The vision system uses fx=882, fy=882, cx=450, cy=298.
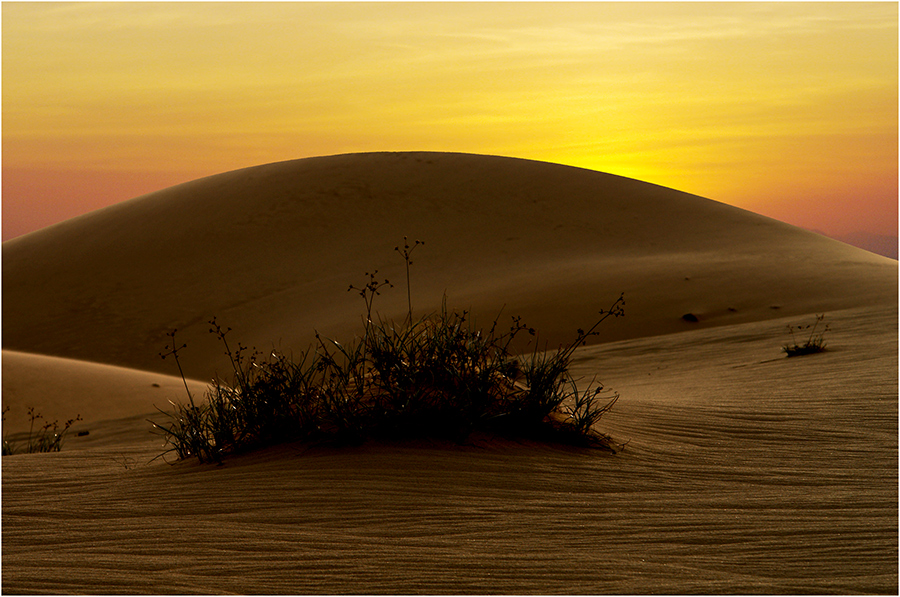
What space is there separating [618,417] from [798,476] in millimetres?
1975

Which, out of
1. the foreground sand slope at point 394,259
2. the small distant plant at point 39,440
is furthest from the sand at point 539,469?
the small distant plant at point 39,440

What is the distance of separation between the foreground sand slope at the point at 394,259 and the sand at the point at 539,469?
0.65 feet

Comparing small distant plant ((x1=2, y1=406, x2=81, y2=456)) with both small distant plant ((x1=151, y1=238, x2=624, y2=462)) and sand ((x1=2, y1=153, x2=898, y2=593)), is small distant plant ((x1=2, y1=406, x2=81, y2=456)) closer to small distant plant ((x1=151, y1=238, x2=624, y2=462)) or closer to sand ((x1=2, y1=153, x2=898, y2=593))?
sand ((x1=2, y1=153, x2=898, y2=593))

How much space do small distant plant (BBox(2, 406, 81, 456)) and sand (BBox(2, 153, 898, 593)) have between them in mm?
324

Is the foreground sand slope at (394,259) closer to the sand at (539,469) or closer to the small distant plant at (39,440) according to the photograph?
the sand at (539,469)

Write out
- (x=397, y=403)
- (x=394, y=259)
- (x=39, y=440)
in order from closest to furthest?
1. (x=397, y=403)
2. (x=39, y=440)
3. (x=394, y=259)

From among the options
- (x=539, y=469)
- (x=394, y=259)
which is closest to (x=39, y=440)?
(x=539, y=469)

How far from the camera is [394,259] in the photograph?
30.9 meters

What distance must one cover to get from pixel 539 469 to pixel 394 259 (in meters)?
25.8

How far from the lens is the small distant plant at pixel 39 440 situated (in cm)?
947

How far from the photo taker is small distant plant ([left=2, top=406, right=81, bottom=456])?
9469mm

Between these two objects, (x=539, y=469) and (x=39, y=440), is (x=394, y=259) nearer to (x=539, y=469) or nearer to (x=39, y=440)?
(x=39, y=440)

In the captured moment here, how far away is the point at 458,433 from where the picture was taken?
19.1ft

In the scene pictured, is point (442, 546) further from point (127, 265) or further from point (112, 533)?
point (127, 265)
